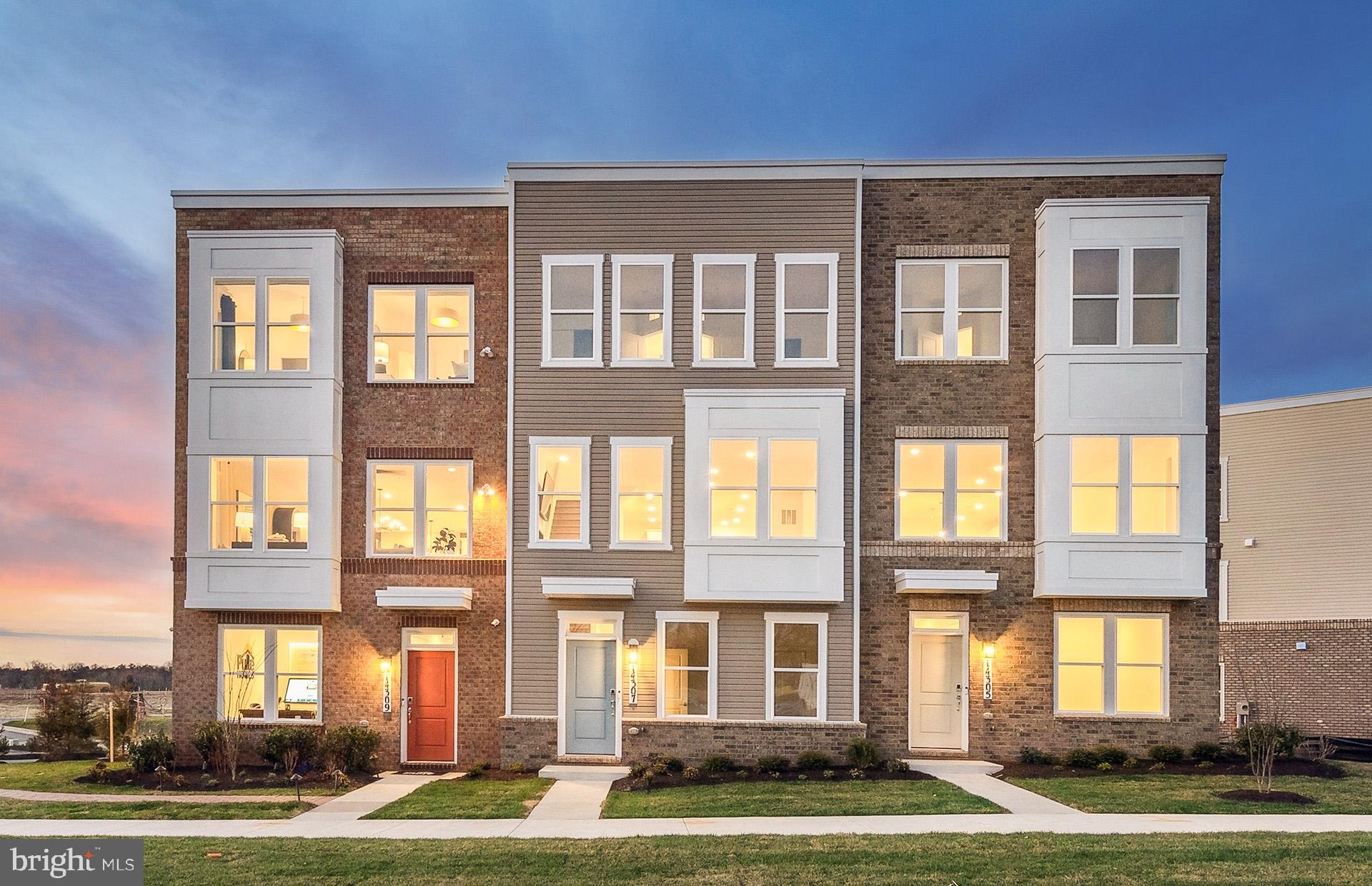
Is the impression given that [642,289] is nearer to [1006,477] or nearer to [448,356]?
[448,356]

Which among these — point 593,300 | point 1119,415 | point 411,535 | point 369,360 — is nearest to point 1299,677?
point 1119,415

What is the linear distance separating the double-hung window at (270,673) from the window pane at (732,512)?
23.5 feet

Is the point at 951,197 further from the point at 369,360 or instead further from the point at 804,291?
the point at 369,360

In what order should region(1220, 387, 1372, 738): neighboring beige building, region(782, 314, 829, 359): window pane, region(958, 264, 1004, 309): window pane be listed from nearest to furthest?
1. region(782, 314, 829, 359): window pane
2. region(958, 264, 1004, 309): window pane
3. region(1220, 387, 1372, 738): neighboring beige building

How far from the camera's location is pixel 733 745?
43.8ft

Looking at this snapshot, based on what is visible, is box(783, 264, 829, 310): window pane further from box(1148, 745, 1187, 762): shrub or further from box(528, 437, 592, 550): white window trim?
box(1148, 745, 1187, 762): shrub

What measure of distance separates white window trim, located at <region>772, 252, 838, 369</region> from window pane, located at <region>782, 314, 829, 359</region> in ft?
0.13

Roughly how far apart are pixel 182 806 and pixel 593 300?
30.7ft

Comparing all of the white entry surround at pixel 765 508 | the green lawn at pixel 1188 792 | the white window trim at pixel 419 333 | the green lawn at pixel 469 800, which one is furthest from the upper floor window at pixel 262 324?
the green lawn at pixel 1188 792

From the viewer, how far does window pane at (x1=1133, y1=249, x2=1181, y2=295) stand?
1369cm

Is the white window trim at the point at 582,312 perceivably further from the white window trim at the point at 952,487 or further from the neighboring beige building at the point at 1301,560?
the neighboring beige building at the point at 1301,560

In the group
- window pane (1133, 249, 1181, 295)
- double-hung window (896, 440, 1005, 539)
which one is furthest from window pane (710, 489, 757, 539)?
window pane (1133, 249, 1181, 295)

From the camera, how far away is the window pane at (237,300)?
1447 cm

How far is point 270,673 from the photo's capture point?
14.3 metres
